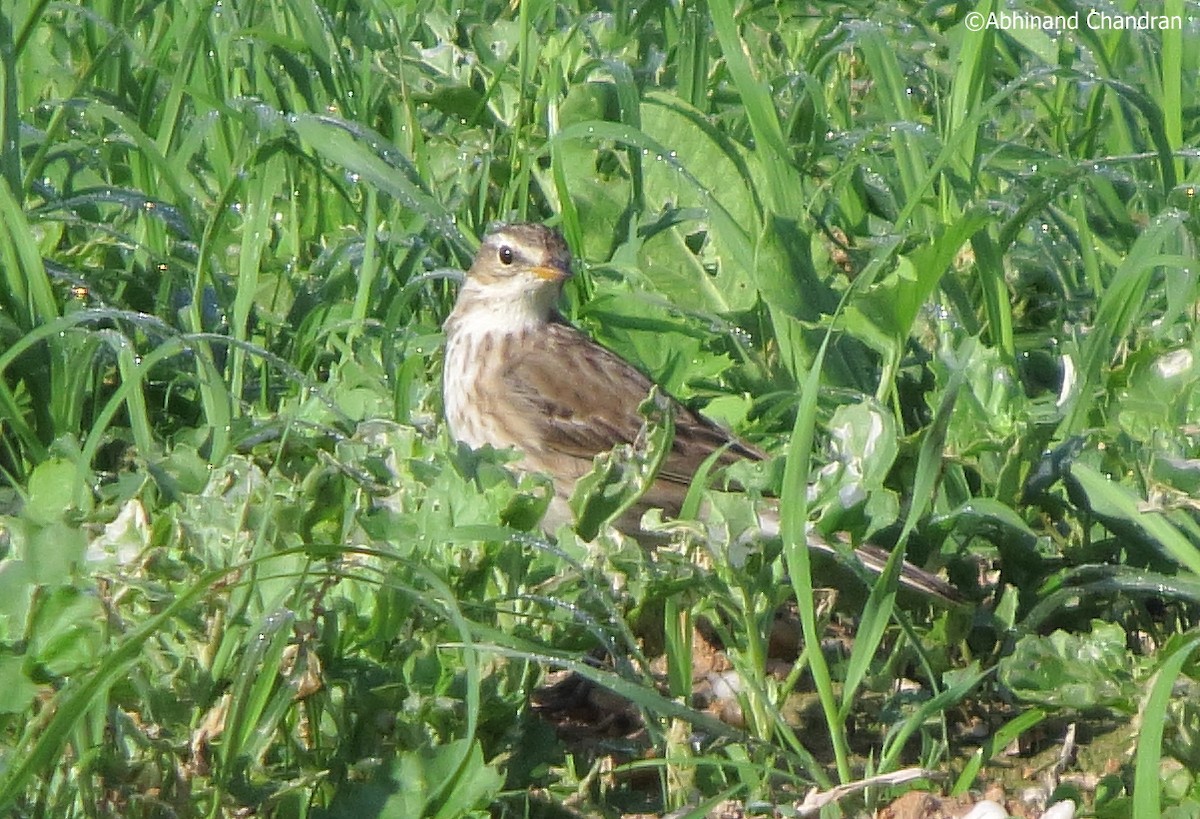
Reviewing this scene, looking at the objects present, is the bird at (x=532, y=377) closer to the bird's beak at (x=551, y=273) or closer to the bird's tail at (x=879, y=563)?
the bird's beak at (x=551, y=273)

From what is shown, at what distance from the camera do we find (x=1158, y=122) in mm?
5484

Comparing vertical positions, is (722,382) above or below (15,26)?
below

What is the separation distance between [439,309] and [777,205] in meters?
1.24

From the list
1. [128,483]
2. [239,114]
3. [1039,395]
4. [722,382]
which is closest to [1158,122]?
[1039,395]

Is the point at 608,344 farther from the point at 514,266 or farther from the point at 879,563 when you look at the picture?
the point at 879,563

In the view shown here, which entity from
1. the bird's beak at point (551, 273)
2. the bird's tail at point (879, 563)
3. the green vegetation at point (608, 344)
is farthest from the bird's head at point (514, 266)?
the bird's tail at point (879, 563)

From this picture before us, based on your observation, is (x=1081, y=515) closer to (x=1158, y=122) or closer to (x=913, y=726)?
(x=913, y=726)

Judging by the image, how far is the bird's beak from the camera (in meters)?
5.50

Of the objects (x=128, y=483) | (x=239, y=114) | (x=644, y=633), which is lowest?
(x=644, y=633)

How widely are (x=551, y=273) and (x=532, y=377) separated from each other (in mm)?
372

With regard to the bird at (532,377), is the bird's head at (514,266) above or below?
above

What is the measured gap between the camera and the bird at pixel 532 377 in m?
5.50

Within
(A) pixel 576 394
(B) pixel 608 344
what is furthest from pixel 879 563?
(B) pixel 608 344

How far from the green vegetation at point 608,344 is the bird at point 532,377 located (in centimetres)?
11
